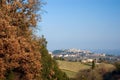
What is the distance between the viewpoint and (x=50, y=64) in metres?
26.5

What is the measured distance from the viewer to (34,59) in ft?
76.8

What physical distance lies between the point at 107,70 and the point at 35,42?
180ft

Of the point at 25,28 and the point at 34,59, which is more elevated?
the point at 25,28

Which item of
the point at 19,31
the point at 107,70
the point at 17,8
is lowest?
the point at 107,70

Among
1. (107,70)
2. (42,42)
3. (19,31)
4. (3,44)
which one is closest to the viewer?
(3,44)

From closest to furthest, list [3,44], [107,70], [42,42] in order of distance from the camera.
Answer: [3,44], [42,42], [107,70]

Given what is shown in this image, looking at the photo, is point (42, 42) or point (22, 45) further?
point (42, 42)

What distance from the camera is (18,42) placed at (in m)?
22.7

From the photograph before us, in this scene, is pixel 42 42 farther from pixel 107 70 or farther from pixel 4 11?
pixel 107 70

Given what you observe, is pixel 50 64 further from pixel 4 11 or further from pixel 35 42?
pixel 4 11

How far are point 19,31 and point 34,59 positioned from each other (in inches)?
89.9

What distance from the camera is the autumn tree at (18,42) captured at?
2227cm

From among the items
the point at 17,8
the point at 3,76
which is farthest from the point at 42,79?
the point at 17,8

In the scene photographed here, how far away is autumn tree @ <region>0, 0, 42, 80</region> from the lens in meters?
22.3
